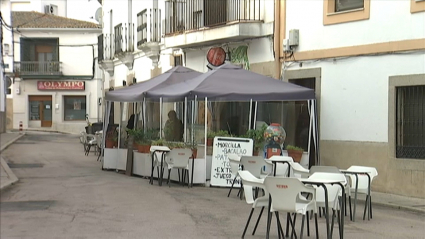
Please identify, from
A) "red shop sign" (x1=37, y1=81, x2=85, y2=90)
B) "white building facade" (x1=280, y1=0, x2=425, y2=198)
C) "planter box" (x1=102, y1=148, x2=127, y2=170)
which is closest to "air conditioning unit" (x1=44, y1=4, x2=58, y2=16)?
"red shop sign" (x1=37, y1=81, x2=85, y2=90)

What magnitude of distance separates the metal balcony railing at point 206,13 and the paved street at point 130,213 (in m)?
5.55

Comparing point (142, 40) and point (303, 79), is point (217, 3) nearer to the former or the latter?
point (303, 79)

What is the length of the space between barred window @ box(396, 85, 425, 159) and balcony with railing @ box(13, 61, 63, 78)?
35930 millimetres

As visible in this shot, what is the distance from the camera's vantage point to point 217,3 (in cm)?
1803

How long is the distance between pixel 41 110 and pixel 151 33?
2398 cm

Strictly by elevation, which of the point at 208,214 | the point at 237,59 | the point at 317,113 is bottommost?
the point at 208,214

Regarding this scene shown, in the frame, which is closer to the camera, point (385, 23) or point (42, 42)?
point (385, 23)

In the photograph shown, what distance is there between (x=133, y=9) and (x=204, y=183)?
1600 cm

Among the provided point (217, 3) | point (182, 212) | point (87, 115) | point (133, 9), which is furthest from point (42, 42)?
point (182, 212)

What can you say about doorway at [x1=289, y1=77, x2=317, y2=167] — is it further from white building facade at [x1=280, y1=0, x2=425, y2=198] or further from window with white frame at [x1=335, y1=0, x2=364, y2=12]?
window with white frame at [x1=335, y1=0, x2=364, y2=12]

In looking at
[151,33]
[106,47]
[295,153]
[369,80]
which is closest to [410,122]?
[369,80]

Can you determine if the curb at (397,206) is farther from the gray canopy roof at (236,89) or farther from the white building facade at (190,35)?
the white building facade at (190,35)

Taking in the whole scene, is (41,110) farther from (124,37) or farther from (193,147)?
(193,147)

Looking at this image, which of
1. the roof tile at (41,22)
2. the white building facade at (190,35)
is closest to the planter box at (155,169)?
the white building facade at (190,35)
